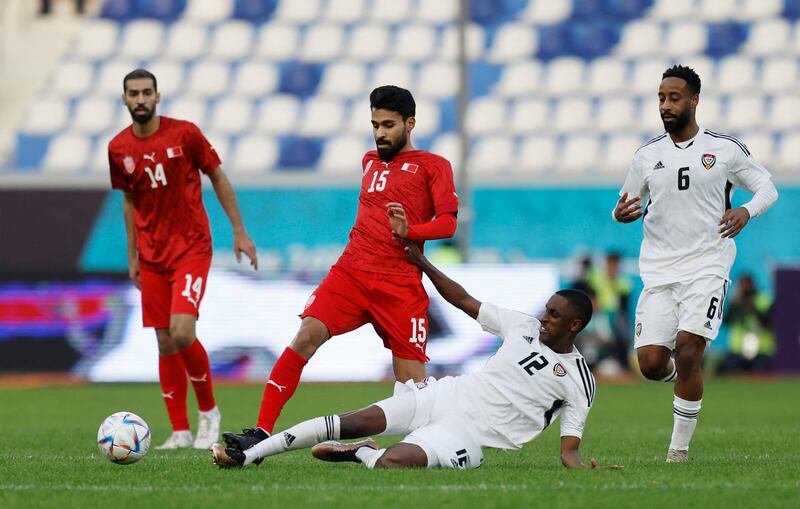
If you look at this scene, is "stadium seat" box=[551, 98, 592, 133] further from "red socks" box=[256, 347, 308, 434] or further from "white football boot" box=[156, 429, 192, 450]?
"red socks" box=[256, 347, 308, 434]

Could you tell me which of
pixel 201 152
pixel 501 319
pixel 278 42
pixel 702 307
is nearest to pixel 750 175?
pixel 702 307

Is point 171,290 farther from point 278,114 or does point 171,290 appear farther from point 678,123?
point 278,114

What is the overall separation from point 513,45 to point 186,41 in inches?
235

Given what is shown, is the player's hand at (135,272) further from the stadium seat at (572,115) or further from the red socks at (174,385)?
the stadium seat at (572,115)

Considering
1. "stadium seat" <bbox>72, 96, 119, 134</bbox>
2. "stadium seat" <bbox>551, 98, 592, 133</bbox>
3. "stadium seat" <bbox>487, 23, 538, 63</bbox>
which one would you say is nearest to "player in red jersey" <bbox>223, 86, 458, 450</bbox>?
"stadium seat" <bbox>551, 98, 592, 133</bbox>

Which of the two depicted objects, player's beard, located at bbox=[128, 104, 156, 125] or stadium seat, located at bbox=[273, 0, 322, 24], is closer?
player's beard, located at bbox=[128, 104, 156, 125]

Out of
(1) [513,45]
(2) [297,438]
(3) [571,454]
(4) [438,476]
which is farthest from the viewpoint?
(1) [513,45]

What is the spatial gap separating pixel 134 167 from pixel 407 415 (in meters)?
2.84

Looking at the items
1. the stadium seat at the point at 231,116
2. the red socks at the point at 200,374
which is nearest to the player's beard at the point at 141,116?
the red socks at the point at 200,374

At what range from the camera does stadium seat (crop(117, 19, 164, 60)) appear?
80.3ft

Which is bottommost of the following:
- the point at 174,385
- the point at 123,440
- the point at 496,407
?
the point at 174,385

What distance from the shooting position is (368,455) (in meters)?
6.87

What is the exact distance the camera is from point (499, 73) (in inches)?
944

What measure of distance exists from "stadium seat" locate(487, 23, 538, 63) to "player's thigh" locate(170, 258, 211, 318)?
16.1m
